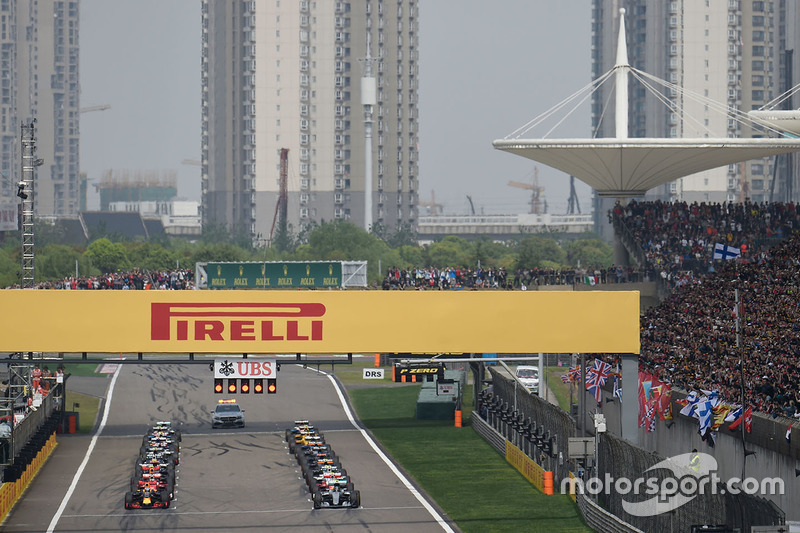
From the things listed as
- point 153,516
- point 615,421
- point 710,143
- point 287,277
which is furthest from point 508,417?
point 287,277

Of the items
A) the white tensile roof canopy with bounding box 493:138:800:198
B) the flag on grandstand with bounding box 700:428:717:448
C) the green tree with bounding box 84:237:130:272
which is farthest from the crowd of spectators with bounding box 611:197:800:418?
the green tree with bounding box 84:237:130:272

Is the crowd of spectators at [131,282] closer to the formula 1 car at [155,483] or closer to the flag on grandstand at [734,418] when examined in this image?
the formula 1 car at [155,483]

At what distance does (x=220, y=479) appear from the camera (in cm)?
4594

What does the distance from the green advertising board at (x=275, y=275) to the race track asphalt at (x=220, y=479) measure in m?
20.7

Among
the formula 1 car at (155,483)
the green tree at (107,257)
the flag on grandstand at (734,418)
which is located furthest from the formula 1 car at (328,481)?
the green tree at (107,257)

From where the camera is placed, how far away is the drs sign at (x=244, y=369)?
3675cm

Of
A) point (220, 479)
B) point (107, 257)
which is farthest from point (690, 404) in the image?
point (107, 257)

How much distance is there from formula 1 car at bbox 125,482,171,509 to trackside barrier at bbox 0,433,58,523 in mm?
3530

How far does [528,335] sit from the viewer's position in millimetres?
34656

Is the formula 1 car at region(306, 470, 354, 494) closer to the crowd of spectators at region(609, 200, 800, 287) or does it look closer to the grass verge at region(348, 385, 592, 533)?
the grass verge at region(348, 385, 592, 533)

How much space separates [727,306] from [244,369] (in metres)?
22.8

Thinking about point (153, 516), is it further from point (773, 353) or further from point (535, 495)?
point (773, 353)

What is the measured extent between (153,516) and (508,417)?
16849 millimetres

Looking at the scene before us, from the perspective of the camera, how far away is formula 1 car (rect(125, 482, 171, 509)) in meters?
40.4
